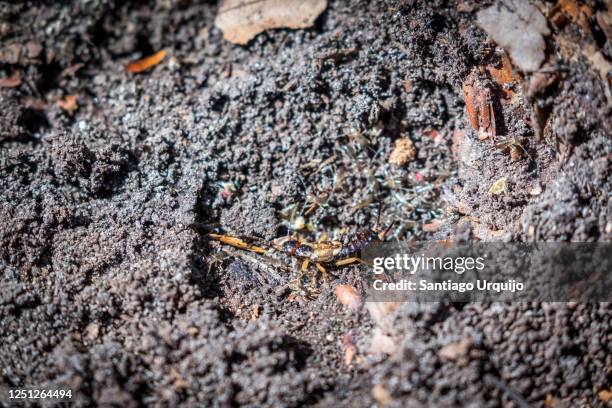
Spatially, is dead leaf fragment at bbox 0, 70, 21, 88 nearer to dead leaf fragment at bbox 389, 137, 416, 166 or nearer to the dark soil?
the dark soil

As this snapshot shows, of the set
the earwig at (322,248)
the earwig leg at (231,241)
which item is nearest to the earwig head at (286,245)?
the earwig at (322,248)

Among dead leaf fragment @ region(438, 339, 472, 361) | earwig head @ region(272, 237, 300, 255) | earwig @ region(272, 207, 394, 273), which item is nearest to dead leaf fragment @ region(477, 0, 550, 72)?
earwig @ region(272, 207, 394, 273)

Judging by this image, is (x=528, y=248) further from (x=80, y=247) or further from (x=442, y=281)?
(x=80, y=247)

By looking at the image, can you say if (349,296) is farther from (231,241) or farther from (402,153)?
(402,153)

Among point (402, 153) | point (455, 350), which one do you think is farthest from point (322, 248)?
point (455, 350)

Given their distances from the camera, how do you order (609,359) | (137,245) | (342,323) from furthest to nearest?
(137,245)
(342,323)
(609,359)

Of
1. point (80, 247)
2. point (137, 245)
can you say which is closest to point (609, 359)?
point (137, 245)
